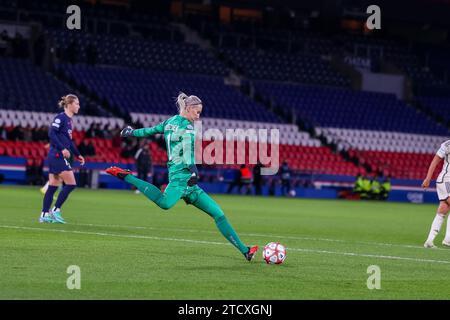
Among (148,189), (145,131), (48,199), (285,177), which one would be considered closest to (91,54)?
(285,177)

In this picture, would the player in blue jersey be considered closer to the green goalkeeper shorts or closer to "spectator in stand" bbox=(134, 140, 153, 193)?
the green goalkeeper shorts

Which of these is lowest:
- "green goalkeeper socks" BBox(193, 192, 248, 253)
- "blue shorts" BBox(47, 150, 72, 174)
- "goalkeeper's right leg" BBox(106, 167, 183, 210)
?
"green goalkeeper socks" BBox(193, 192, 248, 253)

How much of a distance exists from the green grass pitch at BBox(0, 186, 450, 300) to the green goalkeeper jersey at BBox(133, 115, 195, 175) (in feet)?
4.25

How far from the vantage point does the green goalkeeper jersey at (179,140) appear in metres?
14.4

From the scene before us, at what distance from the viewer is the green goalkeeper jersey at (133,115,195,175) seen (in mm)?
14352

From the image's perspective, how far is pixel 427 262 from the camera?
15.5 m

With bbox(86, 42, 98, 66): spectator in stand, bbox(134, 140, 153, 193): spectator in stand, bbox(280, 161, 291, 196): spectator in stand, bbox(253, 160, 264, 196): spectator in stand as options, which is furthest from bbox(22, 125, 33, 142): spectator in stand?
bbox(280, 161, 291, 196): spectator in stand

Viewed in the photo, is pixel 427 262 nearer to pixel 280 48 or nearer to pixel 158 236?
pixel 158 236

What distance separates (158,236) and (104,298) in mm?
8250

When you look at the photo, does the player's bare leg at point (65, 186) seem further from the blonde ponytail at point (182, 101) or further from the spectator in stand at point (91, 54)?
the spectator in stand at point (91, 54)

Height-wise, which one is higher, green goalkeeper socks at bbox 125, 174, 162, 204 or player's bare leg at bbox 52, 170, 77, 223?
player's bare leg at bbox 52, 170, 77, 223

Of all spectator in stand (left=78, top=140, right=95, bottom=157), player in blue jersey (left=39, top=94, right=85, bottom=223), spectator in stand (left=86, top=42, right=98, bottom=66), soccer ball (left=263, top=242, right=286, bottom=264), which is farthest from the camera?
spectator in stand (left=86, top=42, right=98, bottom=66)

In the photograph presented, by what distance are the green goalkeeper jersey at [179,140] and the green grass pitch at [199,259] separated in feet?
4.25

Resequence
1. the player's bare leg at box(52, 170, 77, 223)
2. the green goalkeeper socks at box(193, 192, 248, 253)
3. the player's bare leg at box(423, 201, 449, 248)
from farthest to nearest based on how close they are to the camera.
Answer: the player's bare leg at box(52, 170, 77, 223)
the player's bare leg at box(423, 201, 449, 248)
the green goalkeeper socks at box(193, 192, 248, 253)
